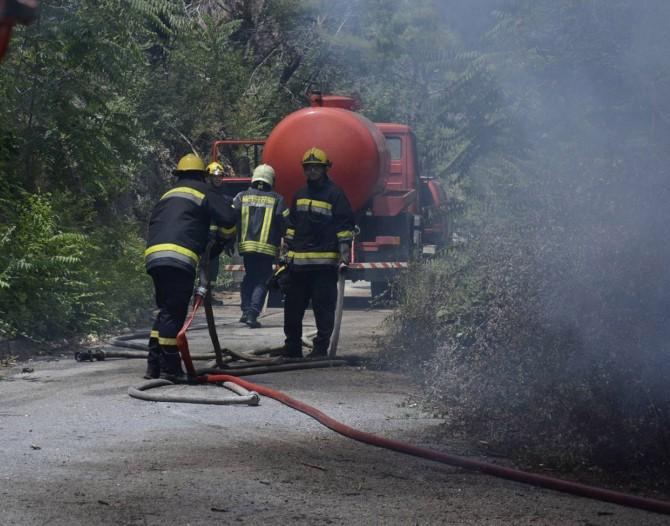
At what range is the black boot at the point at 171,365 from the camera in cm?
895

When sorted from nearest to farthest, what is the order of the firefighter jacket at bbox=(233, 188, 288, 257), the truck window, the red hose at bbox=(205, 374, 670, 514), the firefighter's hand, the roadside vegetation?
the red hose at bbox=(205, 374, 670, 514) → the roadside vegetation → the firefighter's hand → the firefighter jacket at bbox=(233, 188, 288, 257) → the truck window

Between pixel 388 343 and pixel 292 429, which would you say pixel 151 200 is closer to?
pixel 388 343

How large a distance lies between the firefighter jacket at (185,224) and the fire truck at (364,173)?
4543mm

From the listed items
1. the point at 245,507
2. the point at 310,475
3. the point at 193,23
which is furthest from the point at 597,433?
the point at 193,23

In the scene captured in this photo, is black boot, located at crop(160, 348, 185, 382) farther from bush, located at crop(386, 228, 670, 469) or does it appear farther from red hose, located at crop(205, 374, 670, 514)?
bush, located at crop(386, 228, 670, 469)

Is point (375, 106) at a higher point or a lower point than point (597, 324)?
higher

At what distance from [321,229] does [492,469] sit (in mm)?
4873

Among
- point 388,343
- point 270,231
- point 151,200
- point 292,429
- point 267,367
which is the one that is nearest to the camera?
point 292,429

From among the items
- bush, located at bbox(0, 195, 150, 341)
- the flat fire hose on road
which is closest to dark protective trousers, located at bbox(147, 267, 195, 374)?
the flat fire hose on road

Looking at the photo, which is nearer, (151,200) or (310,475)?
(310,475)

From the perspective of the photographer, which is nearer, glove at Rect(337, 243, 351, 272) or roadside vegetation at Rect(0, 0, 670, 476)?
roadside vegetation at Rect(0, 0, 670, 476)

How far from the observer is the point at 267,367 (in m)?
9.69

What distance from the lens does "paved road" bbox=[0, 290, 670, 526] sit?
507 centimetres

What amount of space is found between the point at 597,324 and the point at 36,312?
6.64m
